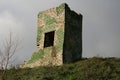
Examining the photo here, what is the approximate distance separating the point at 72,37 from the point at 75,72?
→ 3.49 meters

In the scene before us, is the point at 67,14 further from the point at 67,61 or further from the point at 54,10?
the point at 67,61

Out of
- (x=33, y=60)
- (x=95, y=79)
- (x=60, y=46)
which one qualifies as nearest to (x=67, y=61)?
(x=60, y=46)

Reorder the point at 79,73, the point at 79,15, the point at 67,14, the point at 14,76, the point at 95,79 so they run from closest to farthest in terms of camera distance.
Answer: the point at 95,79 < the point at 79,73 < the point at 14,76 < the point at 67,14 < the point at 79,15

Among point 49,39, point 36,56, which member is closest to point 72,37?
point 49,39

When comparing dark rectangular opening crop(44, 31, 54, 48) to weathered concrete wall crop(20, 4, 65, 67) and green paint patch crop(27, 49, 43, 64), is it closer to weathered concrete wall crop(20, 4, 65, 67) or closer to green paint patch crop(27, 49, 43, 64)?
weathered concrete wall crop(20, 4, 65, 67)

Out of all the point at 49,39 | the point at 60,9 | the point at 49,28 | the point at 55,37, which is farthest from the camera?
the point at 49,39

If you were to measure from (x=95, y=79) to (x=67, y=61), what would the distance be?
3.81m

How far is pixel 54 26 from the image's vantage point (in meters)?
14.9

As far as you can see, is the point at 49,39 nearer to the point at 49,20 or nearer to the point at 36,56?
the point at 49,20

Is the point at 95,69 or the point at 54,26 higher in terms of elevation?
the point at 54,26

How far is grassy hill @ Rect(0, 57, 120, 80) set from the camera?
11.0 m

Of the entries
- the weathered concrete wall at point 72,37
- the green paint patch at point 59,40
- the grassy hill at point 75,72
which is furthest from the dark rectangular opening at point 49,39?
the grassy hill at point 75,72

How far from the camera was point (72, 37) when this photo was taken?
49.3ft

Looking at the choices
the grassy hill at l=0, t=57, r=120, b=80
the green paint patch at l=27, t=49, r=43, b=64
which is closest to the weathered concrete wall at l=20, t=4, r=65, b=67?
the green paint patch at l=27, t=49, r=43, b=64
